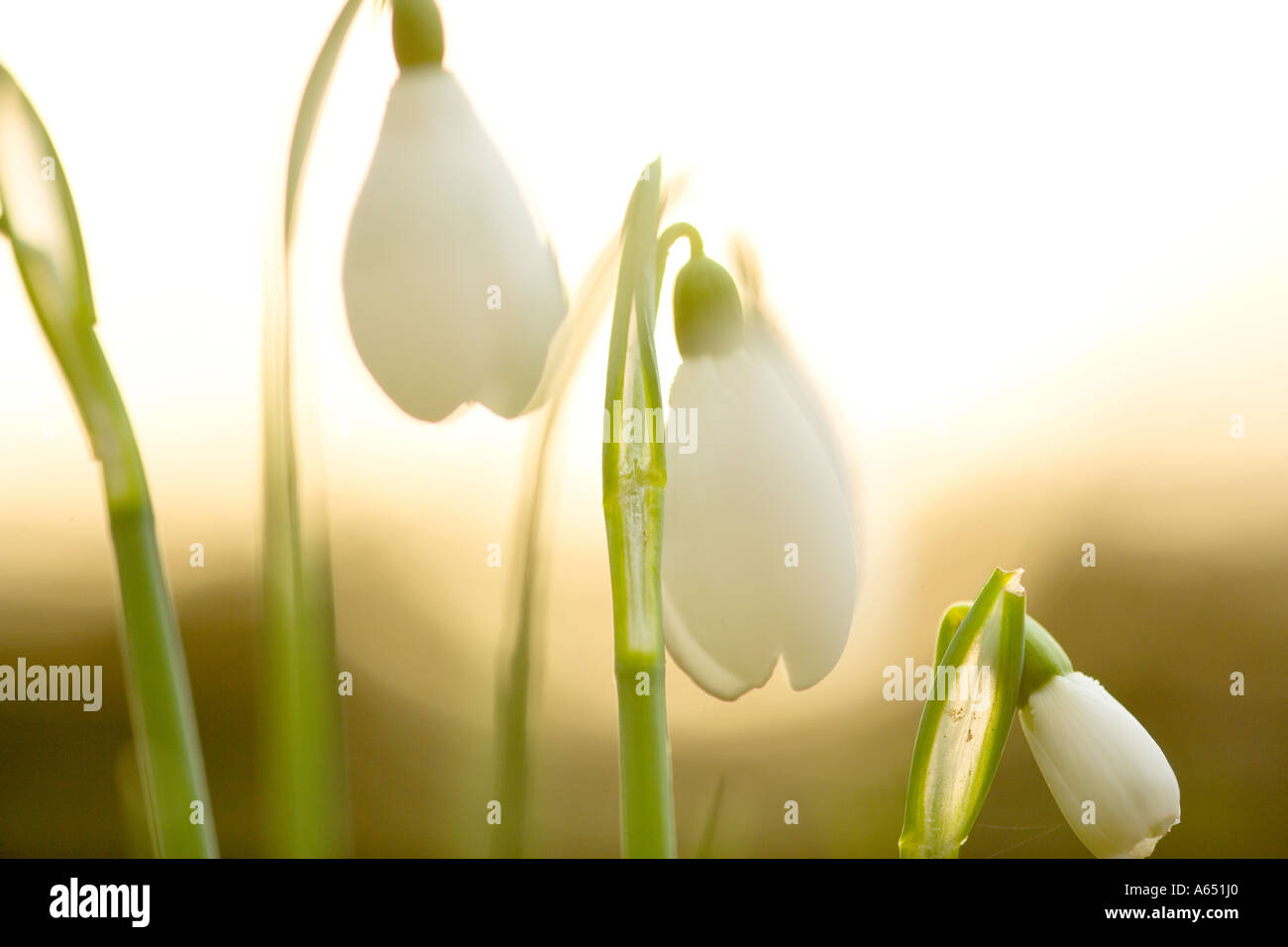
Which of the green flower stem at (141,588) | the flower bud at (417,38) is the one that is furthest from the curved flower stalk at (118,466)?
the flower bud at (417,38)

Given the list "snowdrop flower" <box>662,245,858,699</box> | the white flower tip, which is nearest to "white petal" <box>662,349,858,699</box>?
"snowdrop flower" <box>662,245,858,699</box>

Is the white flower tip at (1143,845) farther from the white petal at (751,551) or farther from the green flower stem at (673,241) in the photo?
the green flower stem at (673,241)

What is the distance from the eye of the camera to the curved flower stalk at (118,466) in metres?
0.31

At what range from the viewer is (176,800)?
33 centimetres

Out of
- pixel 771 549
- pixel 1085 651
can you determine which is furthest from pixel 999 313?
pixel 771 549

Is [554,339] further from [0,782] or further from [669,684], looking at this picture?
[0,782]

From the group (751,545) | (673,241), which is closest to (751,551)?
(751,545)

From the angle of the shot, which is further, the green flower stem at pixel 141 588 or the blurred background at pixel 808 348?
the blurred background at pixel 808 348

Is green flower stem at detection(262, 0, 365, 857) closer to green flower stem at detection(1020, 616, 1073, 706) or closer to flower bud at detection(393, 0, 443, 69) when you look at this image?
flower bud at detection(393, 0, 443, 69)

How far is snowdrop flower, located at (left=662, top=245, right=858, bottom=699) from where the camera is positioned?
323 millimetres

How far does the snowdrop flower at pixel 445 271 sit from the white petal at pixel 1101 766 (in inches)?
8.0

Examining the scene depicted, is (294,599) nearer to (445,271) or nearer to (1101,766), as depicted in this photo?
(445,271)

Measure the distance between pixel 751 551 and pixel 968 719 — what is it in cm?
9
